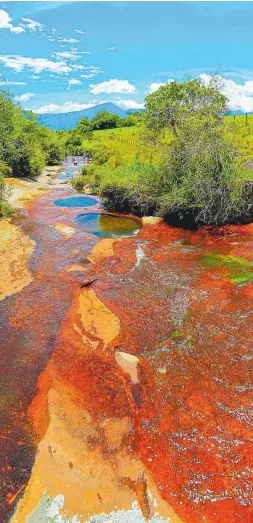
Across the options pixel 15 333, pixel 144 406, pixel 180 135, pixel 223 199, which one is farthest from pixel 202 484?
pixel 180 135

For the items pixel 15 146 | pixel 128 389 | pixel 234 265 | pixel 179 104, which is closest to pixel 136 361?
pixel 128 389

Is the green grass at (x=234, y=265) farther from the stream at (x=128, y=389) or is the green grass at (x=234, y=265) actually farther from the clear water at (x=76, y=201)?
the clear water at (x=76, y=201)

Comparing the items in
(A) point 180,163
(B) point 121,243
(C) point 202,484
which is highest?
(A) point 180,163

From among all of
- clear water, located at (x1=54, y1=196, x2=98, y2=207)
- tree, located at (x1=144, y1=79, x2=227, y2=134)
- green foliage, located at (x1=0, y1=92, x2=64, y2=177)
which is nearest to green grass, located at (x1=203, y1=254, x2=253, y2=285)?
tree, located at (x1=144, y1=79, x2=227, y2=134)

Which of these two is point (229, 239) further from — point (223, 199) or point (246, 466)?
point (246, 466)

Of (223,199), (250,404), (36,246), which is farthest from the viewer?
(223,199)
